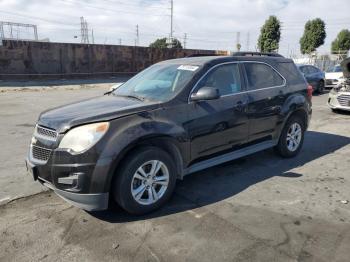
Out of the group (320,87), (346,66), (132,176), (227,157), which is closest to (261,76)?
(227,157)

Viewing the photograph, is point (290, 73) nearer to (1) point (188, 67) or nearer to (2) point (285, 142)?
(2) point (285, 142)


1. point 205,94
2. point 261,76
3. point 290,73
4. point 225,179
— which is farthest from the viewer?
point 290,73

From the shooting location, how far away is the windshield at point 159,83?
4281 mm

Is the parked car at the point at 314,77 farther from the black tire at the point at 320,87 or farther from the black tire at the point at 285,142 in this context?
the black tire at the point at 285,142

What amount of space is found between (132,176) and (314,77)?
590 inches

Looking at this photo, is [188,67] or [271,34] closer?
[188,67]

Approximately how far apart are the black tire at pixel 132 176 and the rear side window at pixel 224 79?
1.13 m

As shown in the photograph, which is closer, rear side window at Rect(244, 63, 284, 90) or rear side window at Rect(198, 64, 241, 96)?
rear side window at Rect(198, 64, 241, 96)

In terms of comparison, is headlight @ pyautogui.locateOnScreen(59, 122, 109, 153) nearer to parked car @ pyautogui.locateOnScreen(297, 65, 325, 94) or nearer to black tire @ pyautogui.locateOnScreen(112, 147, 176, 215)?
black tire @ pyautogui.locateOnScreen(112, 147, 176, 215)

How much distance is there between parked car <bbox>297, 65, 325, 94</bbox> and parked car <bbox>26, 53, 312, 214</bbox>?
11.4 meters

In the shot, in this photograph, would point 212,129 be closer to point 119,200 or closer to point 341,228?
point 119,200

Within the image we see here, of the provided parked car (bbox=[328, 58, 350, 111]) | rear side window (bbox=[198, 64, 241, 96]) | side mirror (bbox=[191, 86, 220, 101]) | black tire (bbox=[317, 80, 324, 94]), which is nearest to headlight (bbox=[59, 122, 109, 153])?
side mirror (bbox=[191, 86, 220, 101])

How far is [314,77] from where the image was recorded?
16.4m

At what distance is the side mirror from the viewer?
4117 millimetres
